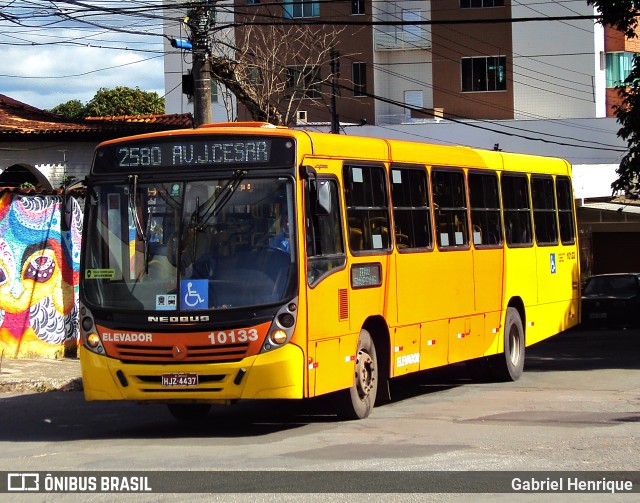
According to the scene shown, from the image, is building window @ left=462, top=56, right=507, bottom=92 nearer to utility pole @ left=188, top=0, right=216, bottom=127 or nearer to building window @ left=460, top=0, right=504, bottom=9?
building window @ left=460, top=0, right=504, bottom=9

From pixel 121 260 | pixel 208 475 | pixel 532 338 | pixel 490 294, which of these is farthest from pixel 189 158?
pixel 532 338

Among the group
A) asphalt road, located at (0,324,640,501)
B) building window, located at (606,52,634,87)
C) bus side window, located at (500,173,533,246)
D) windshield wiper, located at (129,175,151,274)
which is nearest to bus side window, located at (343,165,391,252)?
asphalt road, located at (0,324,640,501)

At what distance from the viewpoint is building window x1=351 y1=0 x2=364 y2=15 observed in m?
52.9

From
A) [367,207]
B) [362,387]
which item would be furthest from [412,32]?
[362,387]

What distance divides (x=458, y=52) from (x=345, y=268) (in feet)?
142

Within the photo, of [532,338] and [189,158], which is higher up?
[189,158]

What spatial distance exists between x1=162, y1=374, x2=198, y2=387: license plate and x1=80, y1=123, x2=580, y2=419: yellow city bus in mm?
21

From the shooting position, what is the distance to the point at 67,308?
18406 mm

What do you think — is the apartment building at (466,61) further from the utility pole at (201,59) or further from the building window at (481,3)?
the utility pole at (201,59)

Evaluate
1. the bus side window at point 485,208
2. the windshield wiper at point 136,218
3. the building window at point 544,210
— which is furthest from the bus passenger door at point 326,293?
the building window at point 544,210

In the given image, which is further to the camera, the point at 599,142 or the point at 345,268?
the point at 599,142

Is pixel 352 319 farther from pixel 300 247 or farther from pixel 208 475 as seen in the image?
pixel 208 475

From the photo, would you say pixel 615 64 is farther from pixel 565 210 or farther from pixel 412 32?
pixel 565 210

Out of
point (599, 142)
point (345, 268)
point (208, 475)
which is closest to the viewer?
point (208, 475)
